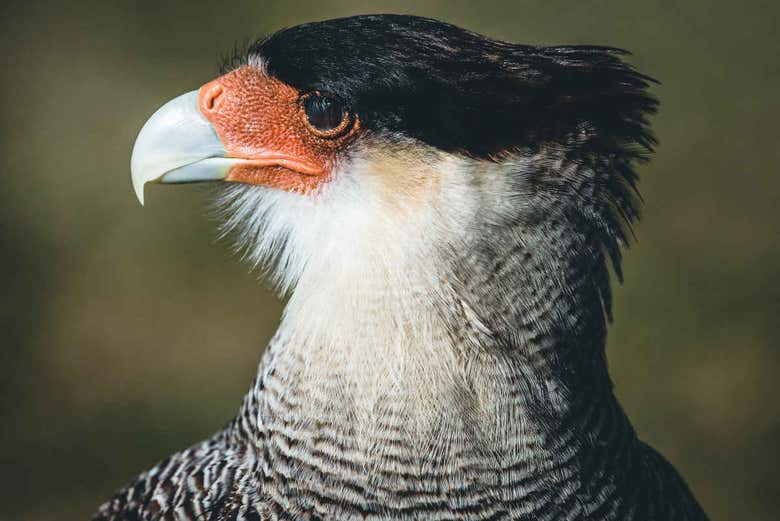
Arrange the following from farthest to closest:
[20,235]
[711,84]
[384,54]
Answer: [711,84] < [20,235] < [384,54]

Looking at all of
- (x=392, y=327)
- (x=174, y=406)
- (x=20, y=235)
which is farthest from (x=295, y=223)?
(x=20, y=235)

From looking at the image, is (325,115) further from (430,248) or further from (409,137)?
(430,248)

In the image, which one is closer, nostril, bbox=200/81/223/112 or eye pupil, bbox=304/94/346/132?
eye pupil, bbox=304/94/346/132

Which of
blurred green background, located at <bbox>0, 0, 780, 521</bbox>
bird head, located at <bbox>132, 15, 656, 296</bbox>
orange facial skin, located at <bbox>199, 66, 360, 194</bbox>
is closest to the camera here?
bird head, located at <bbox>132, 15, 656, 296</bbox>

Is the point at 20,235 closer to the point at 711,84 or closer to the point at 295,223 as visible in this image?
the point at 295,223

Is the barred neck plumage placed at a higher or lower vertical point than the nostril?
lower

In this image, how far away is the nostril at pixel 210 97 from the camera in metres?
1.75

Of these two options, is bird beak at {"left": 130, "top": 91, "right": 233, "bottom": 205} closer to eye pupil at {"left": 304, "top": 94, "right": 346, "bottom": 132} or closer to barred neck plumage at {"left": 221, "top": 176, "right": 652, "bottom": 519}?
eye pupil at {"left": 304, "top": 94, "right": 346, "bottom": 132}

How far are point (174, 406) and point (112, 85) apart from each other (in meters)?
2.27

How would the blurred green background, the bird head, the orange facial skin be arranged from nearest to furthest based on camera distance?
the bird head
the orange facial skin
the blurred green background

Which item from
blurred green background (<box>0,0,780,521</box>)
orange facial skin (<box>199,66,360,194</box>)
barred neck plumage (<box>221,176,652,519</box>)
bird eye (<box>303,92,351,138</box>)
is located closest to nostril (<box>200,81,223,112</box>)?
orange facial skin (<box>199,66,360,194</box>)

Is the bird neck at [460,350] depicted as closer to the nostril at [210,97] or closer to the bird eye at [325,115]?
the bird eye at [325,115]

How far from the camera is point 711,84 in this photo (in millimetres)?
5328

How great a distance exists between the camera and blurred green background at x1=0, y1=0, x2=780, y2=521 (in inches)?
158
